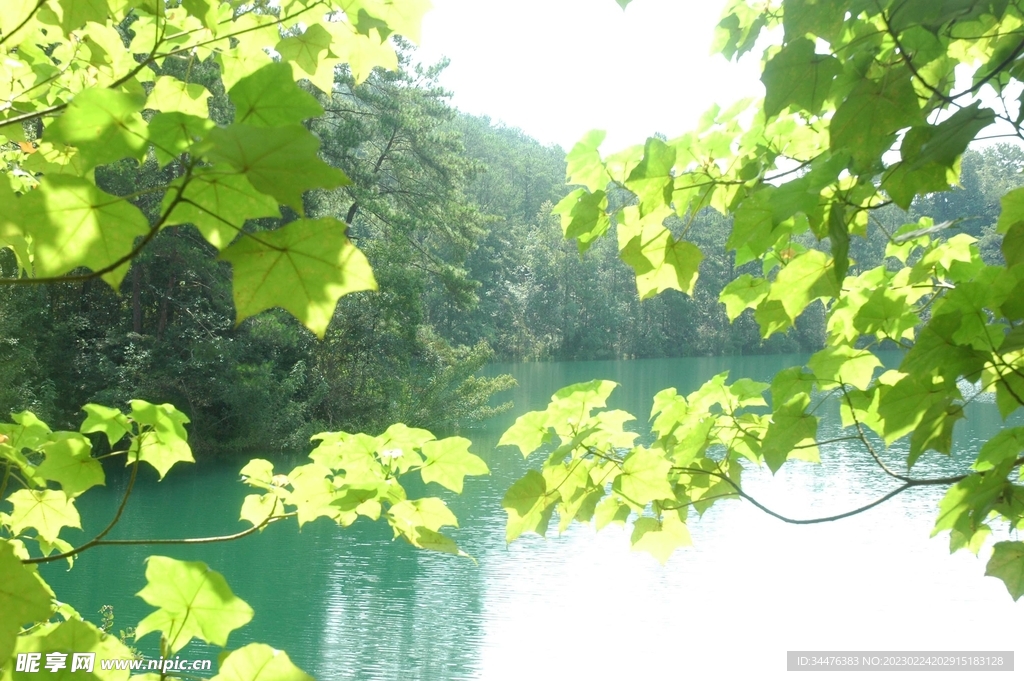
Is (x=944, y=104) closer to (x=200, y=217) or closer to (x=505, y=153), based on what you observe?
(x=200, y=217)

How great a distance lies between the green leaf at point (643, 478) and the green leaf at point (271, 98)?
659 millimetres

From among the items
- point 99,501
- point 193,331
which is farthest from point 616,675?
point 193,331

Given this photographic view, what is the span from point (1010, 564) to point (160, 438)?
898 millimetres

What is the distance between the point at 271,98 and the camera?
469 millimetres

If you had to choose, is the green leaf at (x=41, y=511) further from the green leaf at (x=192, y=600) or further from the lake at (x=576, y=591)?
the lake at (x=576, y=591)

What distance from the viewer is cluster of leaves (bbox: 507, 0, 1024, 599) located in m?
0.70

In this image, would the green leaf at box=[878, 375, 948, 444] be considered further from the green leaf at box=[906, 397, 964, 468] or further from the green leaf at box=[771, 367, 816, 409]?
the green leaf at box=[771, 367, 816, 409]

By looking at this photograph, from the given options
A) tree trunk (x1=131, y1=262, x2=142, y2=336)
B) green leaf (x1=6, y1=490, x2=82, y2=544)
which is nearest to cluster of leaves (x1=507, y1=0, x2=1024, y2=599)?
green leaf (x1=6, y1=490, x2=82, y2=544)

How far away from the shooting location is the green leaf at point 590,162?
1.04 meters

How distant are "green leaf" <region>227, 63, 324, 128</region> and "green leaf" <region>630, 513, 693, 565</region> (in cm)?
75

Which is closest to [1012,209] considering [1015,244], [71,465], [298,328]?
[1015,244]

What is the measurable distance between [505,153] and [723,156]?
125 feet

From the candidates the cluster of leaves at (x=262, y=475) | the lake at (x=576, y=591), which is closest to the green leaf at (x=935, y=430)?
the cluster of leaves at (x=262, y=475)

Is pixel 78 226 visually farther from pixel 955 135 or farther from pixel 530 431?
pixel 530 431
